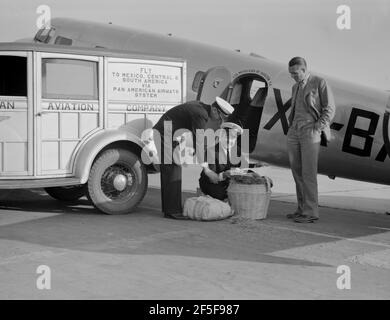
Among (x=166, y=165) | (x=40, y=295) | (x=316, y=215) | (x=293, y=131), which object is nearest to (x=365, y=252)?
(x=316, y=215)

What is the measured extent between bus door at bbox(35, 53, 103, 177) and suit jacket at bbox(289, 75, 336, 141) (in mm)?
2693

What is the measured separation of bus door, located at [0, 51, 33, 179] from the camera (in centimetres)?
750

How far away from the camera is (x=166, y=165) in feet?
25.9

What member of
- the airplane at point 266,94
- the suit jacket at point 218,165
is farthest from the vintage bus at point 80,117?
the suit jacket at point 218,165

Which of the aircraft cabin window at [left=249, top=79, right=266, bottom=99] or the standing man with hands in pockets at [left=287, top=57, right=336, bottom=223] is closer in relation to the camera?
the standing man with hands in pockets at [left=287, top=57, right=336, bottom=223]

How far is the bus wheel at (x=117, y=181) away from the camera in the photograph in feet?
26.0

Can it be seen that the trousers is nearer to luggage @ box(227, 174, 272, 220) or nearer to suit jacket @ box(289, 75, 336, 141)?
suit jacket @ box(289, 75, 336, 141)

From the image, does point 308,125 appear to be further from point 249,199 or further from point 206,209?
point 206,209

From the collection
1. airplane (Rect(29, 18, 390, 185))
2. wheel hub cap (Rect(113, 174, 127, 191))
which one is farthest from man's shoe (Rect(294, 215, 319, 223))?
wheel hub cap (Rect(113, 174, 127, 191))

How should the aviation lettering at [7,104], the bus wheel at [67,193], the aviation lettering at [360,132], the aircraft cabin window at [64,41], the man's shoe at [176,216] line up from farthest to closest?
the aircraft cabin window at [64,41]
the bus wheel at [67,193]
the aviation lettering at [360,132]
the man's shoe at [176,216]
the aviation lettering at [7,104]

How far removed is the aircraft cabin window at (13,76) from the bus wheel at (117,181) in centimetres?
132

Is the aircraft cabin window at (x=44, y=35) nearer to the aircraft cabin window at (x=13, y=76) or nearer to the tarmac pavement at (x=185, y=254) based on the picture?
the tarmac pavement at (x=185, y=254)

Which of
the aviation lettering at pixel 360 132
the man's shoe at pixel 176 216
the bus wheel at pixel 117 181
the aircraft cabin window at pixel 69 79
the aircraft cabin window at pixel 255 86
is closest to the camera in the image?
the aircraft cabin window at pixel 69 79
